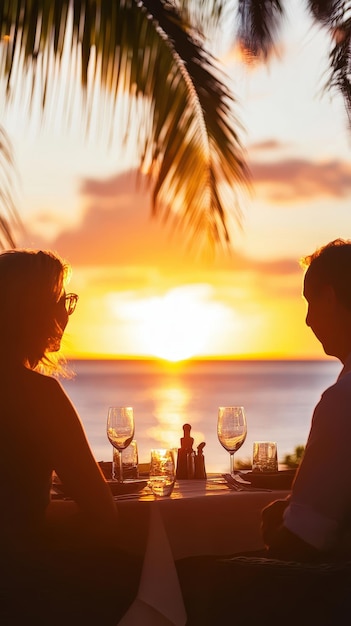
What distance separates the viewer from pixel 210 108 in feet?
15.6

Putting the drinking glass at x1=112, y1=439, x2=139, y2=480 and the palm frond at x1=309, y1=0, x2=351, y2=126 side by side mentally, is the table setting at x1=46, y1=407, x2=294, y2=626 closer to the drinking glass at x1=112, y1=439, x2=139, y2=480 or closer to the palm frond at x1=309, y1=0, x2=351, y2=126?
the drinking glass at x1=112, y1=439, x2=139, y2=480

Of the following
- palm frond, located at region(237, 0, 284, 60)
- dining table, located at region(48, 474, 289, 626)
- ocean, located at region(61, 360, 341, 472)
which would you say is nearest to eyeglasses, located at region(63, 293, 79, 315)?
dining table, located at region(48, 474, 289, 626)

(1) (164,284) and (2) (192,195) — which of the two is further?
(1) (164,284)

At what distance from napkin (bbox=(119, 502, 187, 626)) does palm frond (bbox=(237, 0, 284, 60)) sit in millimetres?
3412

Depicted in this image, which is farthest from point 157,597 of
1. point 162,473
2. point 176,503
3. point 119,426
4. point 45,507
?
point 119,426

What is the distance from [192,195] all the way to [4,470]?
2.44 m

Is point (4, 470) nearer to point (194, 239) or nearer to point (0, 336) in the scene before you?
point (0, 336)

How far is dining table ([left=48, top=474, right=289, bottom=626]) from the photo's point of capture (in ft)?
9.14

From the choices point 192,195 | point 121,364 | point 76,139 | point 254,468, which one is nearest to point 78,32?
point 76,139

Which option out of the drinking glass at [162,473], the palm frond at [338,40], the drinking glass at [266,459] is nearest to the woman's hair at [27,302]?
the drinking glass at [162,473]

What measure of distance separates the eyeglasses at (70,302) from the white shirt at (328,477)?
2.97 ft

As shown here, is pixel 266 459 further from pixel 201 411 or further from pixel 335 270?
pixel 201 411

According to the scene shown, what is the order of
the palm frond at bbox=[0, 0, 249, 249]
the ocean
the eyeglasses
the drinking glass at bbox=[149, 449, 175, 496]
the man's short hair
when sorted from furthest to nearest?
the ocean < the palm frond at bbox=[0, 0, 249, 249] < the drinking glass at bbox=[149, 449, 175, 496] < the eyeglasses < the man's short hair

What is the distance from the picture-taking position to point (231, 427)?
3727mm
